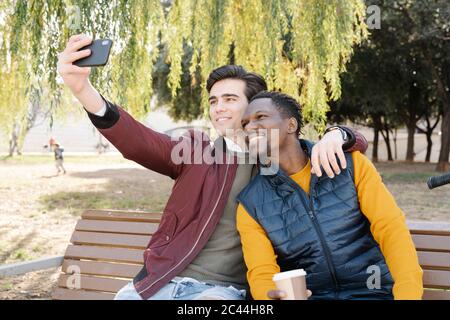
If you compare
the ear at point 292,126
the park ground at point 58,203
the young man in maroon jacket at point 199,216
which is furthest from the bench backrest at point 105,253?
the park ground at point 58,203

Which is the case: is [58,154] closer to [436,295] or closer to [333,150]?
[436,295]

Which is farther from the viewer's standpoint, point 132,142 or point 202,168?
point 202,168

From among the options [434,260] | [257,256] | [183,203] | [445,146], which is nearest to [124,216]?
[183,203]

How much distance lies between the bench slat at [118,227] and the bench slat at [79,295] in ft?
1.34

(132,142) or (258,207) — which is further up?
(132,142)

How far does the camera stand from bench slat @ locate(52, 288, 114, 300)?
329cm

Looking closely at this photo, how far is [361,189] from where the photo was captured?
2271 mm

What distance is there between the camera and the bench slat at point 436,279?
2676 mm

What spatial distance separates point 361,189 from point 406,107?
917 inches

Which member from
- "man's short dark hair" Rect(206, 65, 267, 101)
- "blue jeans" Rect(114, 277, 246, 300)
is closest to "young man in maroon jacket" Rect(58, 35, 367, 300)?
"blue jeans" Rect(114, 277, 246, 300)

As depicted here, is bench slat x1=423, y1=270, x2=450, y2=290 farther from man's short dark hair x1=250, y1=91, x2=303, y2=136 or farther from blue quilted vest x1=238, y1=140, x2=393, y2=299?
man's short dark hair x1=250, y1=91, x2=303, y2=136
